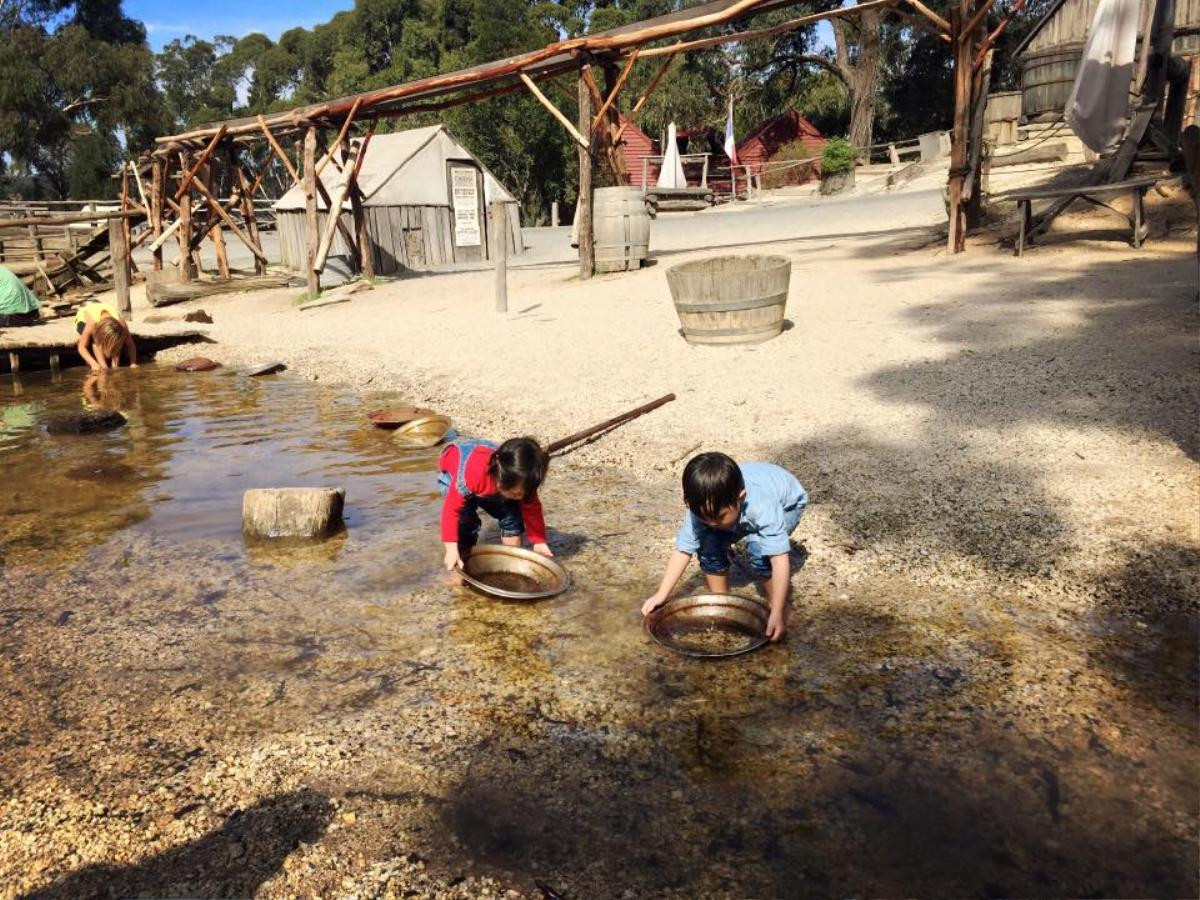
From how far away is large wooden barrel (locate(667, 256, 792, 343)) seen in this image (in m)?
8.56

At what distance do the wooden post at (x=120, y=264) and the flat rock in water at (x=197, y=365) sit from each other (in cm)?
577

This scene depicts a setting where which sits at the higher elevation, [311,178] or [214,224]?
[311,178]

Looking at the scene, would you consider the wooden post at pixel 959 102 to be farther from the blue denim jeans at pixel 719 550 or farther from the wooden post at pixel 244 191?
the wooden post at pixel 244 191

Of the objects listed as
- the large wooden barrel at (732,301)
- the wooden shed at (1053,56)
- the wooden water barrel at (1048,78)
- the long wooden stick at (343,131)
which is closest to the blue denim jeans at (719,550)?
the large wooden barrel at (732,301)

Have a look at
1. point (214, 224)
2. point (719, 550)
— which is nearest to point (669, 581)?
point (719, 550)

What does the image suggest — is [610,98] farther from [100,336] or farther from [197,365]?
[100,336]

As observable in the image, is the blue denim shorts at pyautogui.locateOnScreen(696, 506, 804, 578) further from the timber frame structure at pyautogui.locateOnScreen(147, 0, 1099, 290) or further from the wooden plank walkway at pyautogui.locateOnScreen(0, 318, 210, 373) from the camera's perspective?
the wooden plank walkway at pyautogui.locateOnScreen(0, 318, 210, 373)

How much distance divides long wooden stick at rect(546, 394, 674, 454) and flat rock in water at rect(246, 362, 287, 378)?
5.79 meters

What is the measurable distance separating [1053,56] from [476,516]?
29164 millimetres

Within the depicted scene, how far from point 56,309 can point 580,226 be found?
456 inches

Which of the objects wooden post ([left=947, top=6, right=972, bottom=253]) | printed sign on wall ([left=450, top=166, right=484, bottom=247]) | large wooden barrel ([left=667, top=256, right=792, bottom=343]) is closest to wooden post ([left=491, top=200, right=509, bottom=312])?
large wooden barrel ([left=667, top=256, right=792, bottom=343])

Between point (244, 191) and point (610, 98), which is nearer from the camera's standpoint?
point (610, 98)

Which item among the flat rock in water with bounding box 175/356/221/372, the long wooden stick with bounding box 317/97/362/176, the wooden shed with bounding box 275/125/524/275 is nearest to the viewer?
the flat rock in water with bounding box 175/356/221/372

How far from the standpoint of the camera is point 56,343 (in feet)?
40.1
